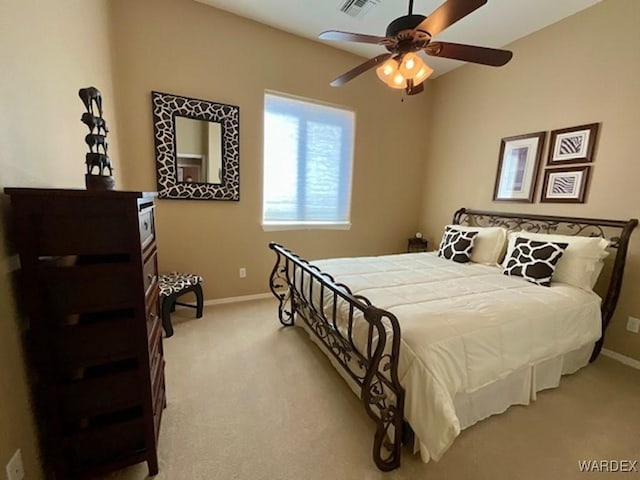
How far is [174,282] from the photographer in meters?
2.63

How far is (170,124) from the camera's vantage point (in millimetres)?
2781

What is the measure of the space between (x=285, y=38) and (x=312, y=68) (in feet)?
1.36

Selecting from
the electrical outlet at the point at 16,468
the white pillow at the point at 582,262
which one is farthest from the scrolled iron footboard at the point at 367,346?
the white pillow at the point at 582,262

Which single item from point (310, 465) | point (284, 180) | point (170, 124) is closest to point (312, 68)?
point (284, 180)

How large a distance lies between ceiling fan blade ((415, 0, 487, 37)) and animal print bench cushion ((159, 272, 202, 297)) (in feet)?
8.61

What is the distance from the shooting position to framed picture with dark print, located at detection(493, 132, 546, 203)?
9.66 ft

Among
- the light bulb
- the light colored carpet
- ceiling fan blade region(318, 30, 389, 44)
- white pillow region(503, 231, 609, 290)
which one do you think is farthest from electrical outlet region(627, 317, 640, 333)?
ceiling fan blade region(318, 30, 389, 44)

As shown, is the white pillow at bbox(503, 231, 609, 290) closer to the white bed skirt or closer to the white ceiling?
the white bed skirt

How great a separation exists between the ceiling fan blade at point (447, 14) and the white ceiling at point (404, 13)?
1.43 meters

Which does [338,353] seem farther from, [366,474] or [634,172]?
[634,172]

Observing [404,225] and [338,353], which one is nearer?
[338,353]

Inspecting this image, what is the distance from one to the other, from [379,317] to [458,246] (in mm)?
2137

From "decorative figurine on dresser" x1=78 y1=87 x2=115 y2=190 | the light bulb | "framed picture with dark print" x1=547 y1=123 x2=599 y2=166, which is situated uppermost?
the light bulb

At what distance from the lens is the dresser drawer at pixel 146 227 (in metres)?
1.18
